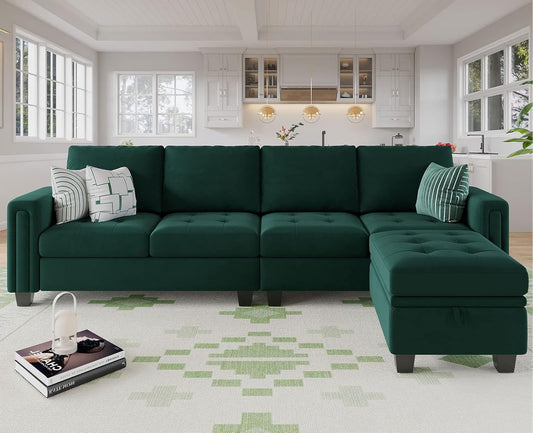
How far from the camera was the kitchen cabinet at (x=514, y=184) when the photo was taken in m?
6.07

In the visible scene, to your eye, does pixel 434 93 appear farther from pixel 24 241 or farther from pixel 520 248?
pixel 24 241

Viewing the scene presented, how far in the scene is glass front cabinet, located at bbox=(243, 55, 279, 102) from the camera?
9281mm

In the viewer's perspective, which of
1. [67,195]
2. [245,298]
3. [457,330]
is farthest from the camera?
[67,195]

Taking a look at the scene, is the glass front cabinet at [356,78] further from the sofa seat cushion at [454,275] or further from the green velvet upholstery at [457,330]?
the green velvet upholstery at [457,330]

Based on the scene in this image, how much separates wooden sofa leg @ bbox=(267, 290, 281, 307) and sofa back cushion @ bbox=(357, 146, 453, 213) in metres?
1.00

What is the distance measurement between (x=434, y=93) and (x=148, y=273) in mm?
6933

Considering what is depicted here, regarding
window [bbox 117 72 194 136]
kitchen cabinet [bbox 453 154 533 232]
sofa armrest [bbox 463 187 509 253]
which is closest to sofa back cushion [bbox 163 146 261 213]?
sofa armrest [bbox 463 187 509 253]

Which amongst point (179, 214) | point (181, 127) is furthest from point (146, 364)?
point (181, 127)

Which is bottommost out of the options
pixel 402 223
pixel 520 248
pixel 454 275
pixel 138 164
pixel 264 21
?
pixel 520 248

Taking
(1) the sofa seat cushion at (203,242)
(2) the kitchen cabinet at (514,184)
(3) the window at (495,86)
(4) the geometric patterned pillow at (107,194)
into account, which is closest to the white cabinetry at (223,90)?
(3) the window at (495,86)

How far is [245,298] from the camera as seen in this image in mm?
3387

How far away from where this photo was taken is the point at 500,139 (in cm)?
720

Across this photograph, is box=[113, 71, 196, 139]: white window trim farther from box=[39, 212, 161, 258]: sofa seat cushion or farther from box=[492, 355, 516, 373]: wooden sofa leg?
box=[492, 355, 516, 373]: wooden sofa leg

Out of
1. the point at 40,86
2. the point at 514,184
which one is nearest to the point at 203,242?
the point at 514,184
